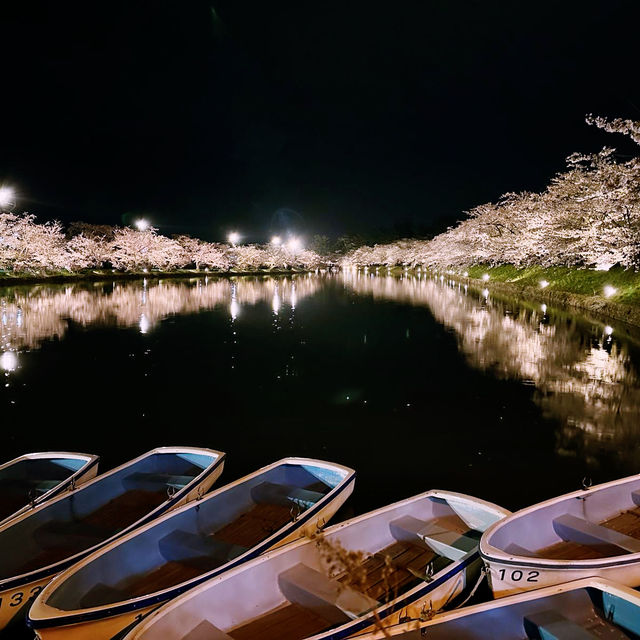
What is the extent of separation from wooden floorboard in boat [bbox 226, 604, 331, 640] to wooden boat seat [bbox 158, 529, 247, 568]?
0.88 meters

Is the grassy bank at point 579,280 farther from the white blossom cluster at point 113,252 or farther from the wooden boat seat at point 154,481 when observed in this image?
the white blossom cluster at point 113,252

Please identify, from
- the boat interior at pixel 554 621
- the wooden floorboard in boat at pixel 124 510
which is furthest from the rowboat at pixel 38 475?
the boat interior at pixel 554 621

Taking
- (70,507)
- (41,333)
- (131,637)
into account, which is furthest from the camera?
(41,333)

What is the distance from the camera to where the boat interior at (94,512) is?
5.46 metres

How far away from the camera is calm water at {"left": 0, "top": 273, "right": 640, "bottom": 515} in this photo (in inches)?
363

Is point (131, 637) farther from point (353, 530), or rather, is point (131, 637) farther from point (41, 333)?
point (41, 333)

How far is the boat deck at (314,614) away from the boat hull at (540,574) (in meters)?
0.86

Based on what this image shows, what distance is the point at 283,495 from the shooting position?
6758 mm

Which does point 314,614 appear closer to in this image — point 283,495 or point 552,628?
point 552,628

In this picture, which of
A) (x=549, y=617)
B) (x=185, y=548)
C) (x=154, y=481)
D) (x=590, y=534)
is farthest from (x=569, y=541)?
(x=154, y=481)

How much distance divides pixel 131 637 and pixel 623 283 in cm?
3272

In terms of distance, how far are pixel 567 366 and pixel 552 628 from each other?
559 inches

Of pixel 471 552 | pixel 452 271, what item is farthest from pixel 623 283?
pixel 452 271

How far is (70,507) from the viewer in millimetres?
6191
